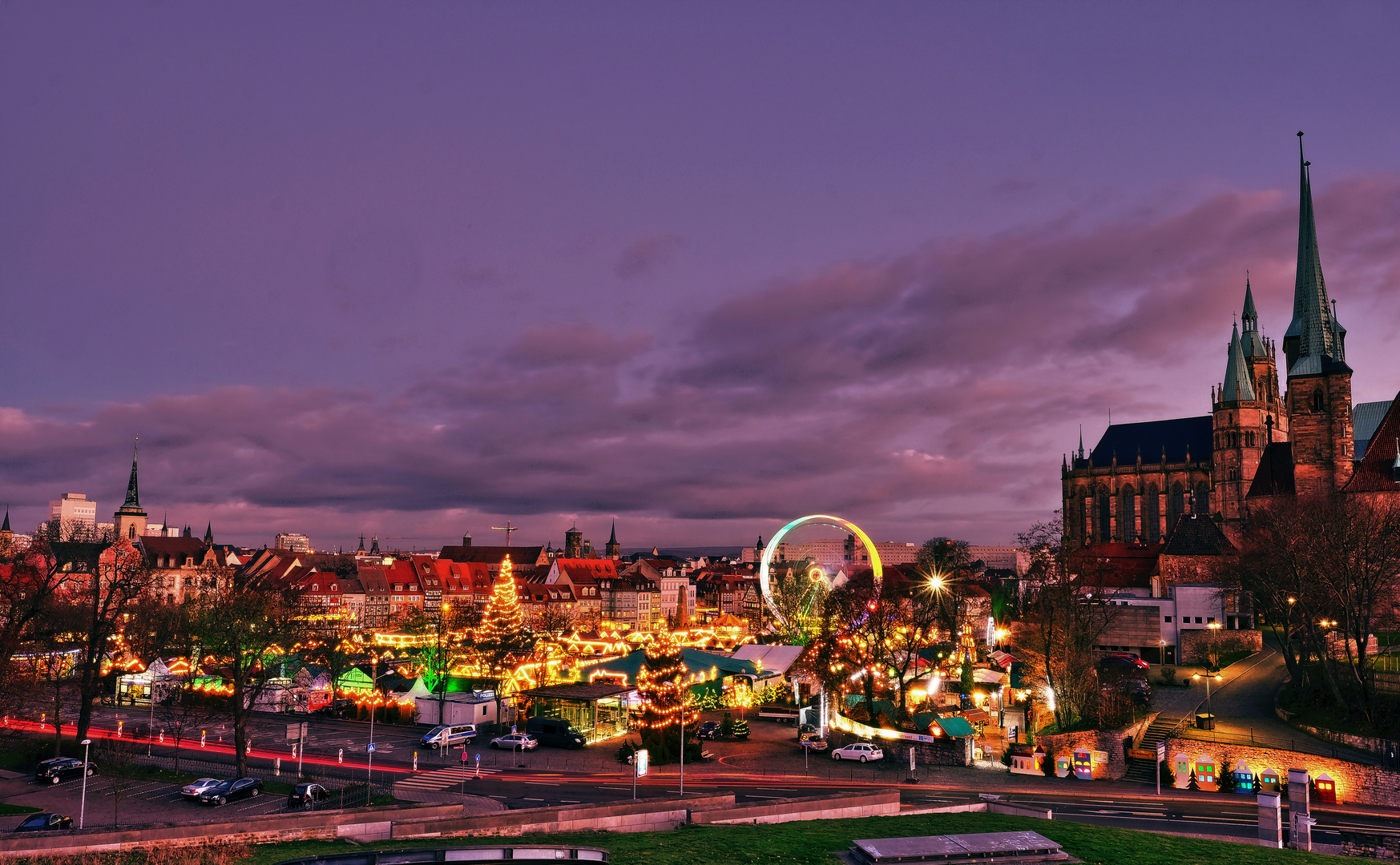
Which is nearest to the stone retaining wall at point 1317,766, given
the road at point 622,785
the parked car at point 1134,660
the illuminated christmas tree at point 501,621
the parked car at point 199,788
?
the road at point 622,785

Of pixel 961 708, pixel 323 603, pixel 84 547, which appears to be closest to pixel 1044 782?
pixel 961 708

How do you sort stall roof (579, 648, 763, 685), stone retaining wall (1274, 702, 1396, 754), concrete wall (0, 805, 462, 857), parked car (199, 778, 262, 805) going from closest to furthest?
1. concrete wall (0, 805, 462, 857)
2. parked car (199, 778, 262, 805)
3. stone retaining wall (1274, 702, 1396, 754)
4. stall roof (579, 648, 763, 685)

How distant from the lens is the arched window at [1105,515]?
14250 cm

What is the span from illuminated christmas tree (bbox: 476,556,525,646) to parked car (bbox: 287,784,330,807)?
35.4 metres

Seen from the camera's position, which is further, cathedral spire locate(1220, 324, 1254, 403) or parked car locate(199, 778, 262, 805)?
cathedral spire locate(1220, 324, 1254, 403)

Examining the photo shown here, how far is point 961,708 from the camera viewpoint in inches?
2306

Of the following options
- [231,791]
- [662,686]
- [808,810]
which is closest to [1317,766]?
[808,810]

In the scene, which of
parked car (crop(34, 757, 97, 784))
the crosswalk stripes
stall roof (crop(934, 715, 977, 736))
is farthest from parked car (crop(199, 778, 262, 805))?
stall roof (crop(934, 715, 977, 736))

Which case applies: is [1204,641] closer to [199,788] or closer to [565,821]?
[565,821]

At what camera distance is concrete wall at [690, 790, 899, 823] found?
2558cm

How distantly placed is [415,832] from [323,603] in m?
112

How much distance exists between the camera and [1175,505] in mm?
135000

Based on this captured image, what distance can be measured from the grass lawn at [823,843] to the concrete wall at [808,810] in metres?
1.20

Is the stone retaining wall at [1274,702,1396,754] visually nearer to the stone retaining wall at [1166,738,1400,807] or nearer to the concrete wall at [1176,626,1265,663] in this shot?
the stone retaining wall at [1166,738,1400,807]
